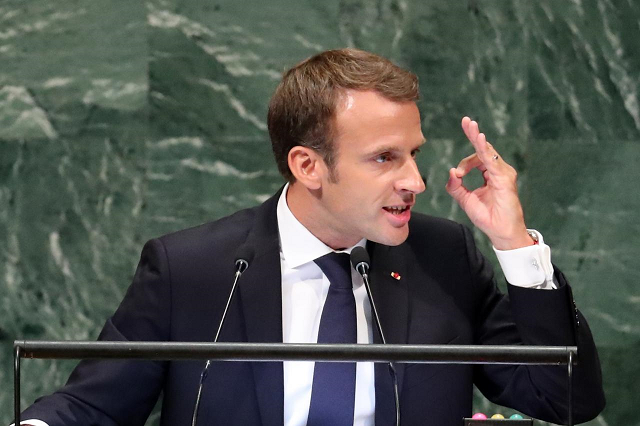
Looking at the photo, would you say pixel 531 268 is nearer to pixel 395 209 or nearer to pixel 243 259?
pixel 395 209

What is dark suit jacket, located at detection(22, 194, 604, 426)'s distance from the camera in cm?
235

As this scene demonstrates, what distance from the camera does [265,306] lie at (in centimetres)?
244

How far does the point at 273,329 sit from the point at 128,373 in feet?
1.17

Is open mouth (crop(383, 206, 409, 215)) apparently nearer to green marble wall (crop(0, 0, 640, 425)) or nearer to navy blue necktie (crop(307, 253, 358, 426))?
navy blue necktie (crop(307, 253, 358, 426))

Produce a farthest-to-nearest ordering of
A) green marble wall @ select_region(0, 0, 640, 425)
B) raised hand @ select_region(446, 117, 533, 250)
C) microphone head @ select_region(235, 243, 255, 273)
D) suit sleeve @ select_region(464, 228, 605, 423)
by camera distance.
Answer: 1. green marble wall @ select_region(0, 0, 640, 425)
2. raised hand @ select_region(446, 117, 533, 250)
3. suit sleeve @ select_region(464, 228, 605, 423)
4. microphone head @ select_region(235, 243, 255, 273)

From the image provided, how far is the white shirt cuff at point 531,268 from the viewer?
92.8 inches

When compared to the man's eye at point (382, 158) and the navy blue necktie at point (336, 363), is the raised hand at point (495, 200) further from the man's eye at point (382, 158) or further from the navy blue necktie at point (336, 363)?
the navy blue necktie at point (336, 363)

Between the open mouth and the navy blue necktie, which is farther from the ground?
the open mouth

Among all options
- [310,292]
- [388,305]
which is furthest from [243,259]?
[388,305]

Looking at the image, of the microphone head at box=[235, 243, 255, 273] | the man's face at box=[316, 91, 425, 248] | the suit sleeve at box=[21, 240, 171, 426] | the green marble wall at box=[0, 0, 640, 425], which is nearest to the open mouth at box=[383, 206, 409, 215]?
the man's face at box=[316, 91, 425, 248]

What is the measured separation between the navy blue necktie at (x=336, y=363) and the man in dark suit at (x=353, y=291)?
2 centimetres

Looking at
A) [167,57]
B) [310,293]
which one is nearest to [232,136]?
[167,57]

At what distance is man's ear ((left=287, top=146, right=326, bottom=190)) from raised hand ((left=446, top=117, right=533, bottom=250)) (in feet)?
1.14

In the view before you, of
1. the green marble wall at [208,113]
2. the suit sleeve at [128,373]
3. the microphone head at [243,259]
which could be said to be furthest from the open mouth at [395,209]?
the green marble wall at [208,113]
